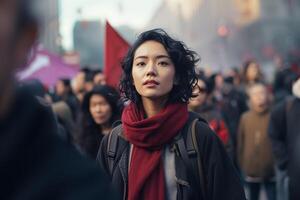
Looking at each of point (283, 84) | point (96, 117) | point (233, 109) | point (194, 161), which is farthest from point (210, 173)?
point (283, 84)

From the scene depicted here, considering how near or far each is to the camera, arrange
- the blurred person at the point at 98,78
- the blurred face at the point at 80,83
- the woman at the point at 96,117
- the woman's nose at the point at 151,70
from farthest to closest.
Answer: the blurred face at the point at 80,83, the blurred person at the point at 98,78, the woman at the point at 96,117, the woman's nose at the point at 151,70

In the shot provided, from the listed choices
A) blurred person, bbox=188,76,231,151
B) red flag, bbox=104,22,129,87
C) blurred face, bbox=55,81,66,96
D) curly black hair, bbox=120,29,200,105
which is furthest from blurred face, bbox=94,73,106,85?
curly black hair, bbox=120,29,200,105

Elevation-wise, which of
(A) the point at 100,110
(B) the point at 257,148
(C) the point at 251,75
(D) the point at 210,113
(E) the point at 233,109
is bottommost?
(B) the point at 257,148

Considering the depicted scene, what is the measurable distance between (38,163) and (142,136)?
1.94 metres

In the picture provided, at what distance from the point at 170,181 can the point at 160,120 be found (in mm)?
306

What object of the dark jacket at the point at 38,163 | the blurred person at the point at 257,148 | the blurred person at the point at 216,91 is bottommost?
the blurred person at the point at 257,148

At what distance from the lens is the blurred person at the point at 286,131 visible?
5292mm

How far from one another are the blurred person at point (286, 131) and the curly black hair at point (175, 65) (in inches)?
78.6

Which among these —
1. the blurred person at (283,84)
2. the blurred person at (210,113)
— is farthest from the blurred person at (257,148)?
the blurred person at (283,84)

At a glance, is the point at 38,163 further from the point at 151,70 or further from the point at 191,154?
the point at 151,70

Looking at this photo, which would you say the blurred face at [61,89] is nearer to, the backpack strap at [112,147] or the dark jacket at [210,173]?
the backpack strap at [112,147]

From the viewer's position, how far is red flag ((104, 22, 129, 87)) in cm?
668

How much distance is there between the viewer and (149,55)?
3373 millimetres

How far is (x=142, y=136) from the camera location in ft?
10.3
